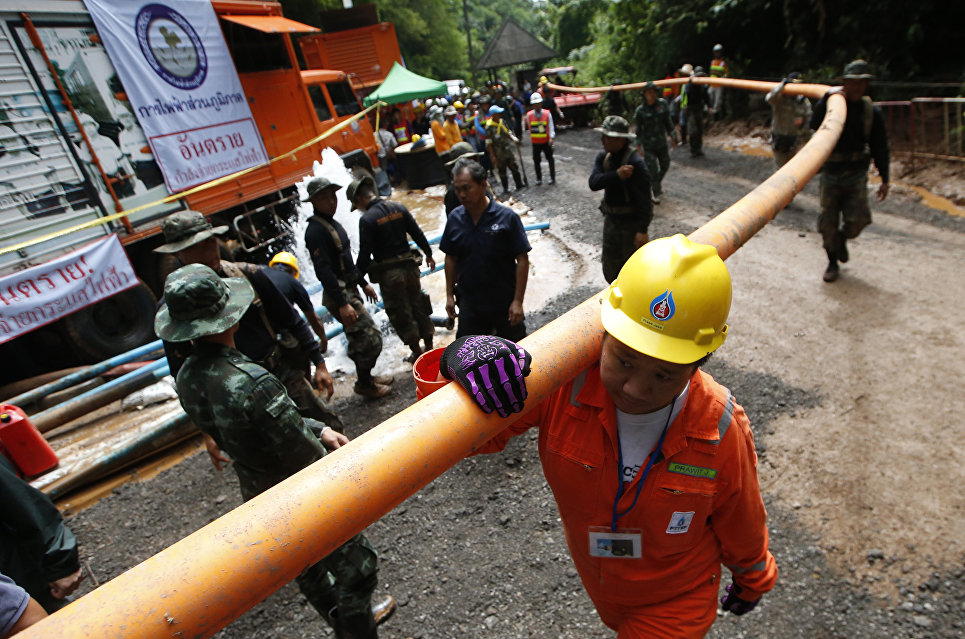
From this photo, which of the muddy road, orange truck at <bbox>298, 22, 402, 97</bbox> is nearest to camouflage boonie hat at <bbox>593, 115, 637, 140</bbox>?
the muddy road

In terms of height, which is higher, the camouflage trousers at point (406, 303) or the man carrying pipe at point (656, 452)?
the man carrying pipe at point (656, 452)

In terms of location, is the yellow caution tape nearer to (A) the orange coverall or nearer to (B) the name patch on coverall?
(A) the orange coverall

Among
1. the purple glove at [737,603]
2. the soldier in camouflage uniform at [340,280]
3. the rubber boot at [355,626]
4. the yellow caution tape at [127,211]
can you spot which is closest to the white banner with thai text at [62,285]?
the yellow caution tape at [127,211]

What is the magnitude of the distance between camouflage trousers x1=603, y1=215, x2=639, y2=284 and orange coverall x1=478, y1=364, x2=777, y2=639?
371 centimetres

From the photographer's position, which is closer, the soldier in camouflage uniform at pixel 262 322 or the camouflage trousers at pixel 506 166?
the soldier in camouflage uniform at pixel 262 322

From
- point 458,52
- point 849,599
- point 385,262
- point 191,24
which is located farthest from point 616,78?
point 458,52

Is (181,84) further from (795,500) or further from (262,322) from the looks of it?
(795,500)

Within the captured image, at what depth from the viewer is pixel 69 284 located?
19.8ft

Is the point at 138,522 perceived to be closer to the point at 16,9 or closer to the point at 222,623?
the point at 222,623

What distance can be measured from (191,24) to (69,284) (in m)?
4.55

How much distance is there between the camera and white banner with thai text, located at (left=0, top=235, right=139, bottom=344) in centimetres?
554

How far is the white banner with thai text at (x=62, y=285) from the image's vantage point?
554 cm

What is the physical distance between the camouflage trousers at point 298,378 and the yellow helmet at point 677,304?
292cm

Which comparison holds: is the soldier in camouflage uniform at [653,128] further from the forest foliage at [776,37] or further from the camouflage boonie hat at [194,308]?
the camouflage boonie hat at [194,308]
